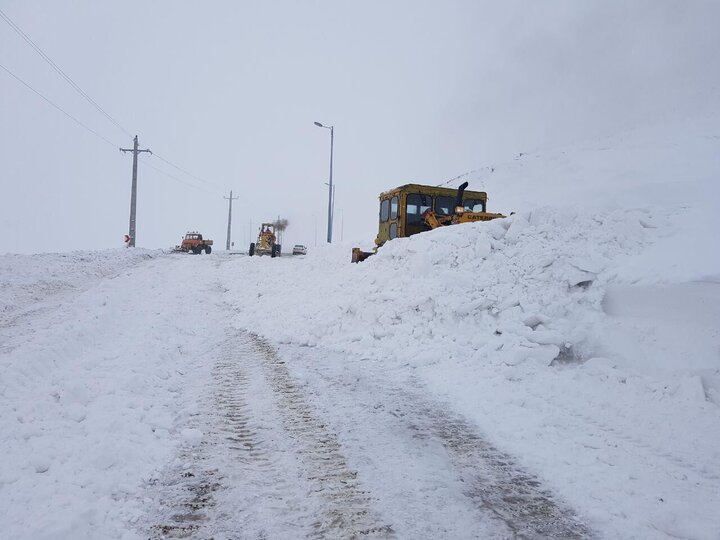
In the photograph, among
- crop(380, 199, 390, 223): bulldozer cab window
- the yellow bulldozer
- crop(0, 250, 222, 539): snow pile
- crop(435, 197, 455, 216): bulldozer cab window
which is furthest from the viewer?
crop(380, 199, 390, 223): bulldozer cab window

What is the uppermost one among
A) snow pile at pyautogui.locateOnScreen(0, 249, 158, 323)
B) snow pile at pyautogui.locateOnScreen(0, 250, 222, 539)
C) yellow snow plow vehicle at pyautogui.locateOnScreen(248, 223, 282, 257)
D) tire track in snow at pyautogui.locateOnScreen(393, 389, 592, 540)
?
yellow snow plow vehicle at pyautogui.locateOnScreen(248, 223, 282, 257)

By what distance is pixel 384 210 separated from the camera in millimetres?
15531

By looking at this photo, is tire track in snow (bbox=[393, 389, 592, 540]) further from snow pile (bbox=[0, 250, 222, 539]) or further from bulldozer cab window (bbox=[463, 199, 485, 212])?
bulldozer cab window (bbox=[463, 199, 485, 212])

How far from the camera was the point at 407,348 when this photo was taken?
292 inches

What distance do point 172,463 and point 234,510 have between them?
979mm

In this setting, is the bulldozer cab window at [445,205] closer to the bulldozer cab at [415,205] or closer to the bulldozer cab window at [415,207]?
the bulldozer cab at [415,205]

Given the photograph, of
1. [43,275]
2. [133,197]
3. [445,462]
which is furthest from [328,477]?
[133,197]

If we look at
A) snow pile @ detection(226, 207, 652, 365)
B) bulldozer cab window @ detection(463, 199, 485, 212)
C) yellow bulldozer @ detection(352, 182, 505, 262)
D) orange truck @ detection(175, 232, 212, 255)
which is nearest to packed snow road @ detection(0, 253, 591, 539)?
snow pile @ detection(226, 207, 652, 365)

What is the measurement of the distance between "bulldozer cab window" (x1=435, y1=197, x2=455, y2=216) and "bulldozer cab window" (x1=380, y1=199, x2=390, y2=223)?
184 centimetres

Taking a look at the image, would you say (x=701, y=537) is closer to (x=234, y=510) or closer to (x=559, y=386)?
(x=559, y=386)

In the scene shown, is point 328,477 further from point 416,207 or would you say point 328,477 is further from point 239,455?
point 416,207

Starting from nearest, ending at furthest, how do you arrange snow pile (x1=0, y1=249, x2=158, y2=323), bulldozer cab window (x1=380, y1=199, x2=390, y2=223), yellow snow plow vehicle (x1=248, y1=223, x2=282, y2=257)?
snow pile (x1=0, y1=249, x2=158, y2=323)
bulldozer cab window (x1=380, y1=199, x2=390, y2=223)
yellow snow plow vehicle (x1=248, y1=223, x2=282, y2=257)

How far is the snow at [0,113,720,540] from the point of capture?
10.2ft

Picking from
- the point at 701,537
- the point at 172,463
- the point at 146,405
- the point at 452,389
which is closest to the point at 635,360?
the point at 452,389
